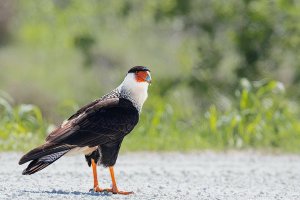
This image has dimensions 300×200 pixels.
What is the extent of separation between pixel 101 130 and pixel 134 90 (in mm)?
544

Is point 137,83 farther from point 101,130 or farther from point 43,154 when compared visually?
point 43,154

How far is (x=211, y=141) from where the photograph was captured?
516 inches

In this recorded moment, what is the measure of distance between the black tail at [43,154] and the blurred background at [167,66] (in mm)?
4289

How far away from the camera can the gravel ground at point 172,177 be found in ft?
27.1

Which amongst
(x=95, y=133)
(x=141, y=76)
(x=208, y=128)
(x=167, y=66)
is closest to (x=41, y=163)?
(x=95, y=133)

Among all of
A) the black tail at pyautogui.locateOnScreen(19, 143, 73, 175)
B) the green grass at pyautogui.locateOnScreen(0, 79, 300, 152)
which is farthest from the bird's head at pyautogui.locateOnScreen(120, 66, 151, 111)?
the green grass at pyautogui.locateOnScreen(0, 79, 300, 152)

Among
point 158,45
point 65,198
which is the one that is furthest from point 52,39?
point 65,198

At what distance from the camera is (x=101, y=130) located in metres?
8.06

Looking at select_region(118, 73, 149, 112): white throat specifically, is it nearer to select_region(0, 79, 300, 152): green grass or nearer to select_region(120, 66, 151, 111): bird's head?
select_region(120, 66, 151, 111): bird's head

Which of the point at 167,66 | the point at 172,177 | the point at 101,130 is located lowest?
the point at 172,177

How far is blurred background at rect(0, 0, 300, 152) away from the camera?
43.5 ft

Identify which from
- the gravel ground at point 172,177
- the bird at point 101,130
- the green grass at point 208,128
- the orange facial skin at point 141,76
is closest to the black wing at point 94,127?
the bird at point 101,130

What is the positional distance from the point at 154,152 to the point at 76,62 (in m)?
8.31

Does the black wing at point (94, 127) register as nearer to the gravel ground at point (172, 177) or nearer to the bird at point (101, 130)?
the bird at point (101, 130)
